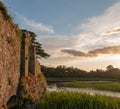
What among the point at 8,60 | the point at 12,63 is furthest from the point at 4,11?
the point at 12,63

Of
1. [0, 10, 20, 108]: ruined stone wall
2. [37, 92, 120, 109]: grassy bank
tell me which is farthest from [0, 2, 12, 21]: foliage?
[37, 92, 120, 109]: grassy bank

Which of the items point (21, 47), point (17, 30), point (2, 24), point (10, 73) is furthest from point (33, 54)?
point (2, 24)

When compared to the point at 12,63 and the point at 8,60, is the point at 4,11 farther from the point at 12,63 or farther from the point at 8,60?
the point at 12,63

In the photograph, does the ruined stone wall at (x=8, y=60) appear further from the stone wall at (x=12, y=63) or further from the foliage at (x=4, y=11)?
the foliage at (x=4, y=11)

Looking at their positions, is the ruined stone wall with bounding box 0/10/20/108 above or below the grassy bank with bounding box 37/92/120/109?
above

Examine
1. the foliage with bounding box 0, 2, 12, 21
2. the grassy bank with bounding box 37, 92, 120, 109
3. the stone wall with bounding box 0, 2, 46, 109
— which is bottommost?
the grassy bank with bounding box 37, 92, 120, 109

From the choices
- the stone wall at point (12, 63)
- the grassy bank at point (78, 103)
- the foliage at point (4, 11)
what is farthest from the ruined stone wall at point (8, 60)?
the grassy bank at point (78, 103)

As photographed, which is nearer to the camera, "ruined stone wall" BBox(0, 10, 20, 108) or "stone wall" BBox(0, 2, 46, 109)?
"ruined stone wall" BBox(0, 10, 20, 108)

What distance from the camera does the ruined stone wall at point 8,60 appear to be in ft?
40.7

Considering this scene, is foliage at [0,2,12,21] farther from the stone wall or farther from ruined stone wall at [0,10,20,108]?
ruined stone wall at [0,10,20,108]

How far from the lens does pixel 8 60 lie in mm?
13500

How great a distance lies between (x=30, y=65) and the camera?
20.8m

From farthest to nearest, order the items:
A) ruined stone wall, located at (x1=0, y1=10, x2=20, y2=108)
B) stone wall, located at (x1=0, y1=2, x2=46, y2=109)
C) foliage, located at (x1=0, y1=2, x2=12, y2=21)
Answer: foliage, located at (x1=0, y1=2, x2=12, y2=21) < stone wall, located at (x1=0, y1=2, x2=46, y2=109) < ruined stone wall, located at (x1=0, y1=10, x2=20, y2=108)

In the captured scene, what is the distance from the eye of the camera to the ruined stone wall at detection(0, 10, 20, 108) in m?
12.4
